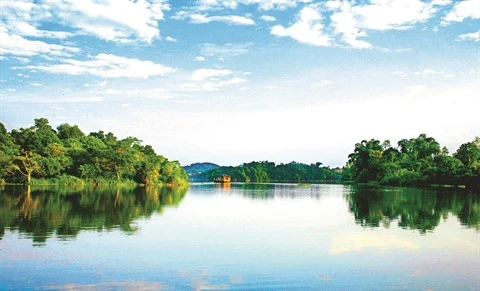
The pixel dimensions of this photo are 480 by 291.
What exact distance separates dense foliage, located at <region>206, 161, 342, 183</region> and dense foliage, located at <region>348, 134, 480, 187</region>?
51.4m

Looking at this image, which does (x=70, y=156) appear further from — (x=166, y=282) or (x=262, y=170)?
(x=262, y=170)

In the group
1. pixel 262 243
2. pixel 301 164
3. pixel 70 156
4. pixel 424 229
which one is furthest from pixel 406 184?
pixel 301 164

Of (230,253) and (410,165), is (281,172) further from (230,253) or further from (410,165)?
(230,253)

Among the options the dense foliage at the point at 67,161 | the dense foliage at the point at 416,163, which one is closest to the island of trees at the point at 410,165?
the dense foliage at the point at 416,163

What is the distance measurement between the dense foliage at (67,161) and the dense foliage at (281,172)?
86939 mm

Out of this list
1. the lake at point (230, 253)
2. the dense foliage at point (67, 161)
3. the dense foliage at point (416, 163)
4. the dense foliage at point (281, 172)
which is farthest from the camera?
the dense foliage at point (281, 172)

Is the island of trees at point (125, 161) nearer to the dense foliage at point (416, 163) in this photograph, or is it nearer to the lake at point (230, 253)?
the dense foliage at point (416, 163)

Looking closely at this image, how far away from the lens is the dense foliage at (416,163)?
68.2 metres

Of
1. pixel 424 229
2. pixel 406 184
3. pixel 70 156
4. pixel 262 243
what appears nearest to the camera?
pixel 262 243

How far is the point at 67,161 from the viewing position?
55.0 metres

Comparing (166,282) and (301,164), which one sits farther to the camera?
(301,164)

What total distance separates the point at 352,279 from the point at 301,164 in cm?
16814

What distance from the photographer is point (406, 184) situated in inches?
3125

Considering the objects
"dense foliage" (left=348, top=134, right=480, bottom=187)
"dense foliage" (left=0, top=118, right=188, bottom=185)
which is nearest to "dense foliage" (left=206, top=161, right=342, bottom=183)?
"dense foliage" (left=348, top=134, right=480, bottom=187)
